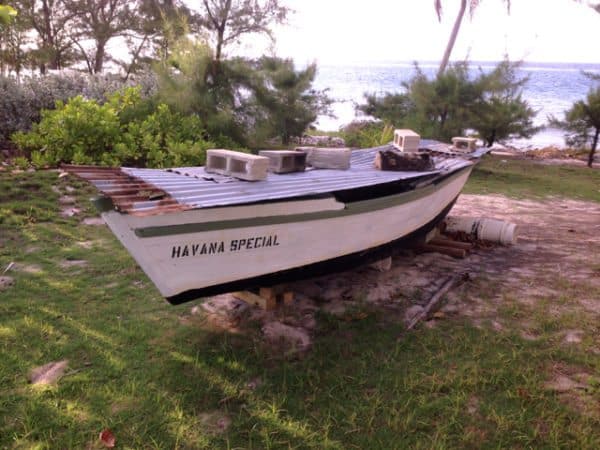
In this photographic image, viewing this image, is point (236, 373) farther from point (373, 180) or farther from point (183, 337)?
point (373, 180)

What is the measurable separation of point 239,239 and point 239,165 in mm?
919

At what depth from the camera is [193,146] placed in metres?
10.6

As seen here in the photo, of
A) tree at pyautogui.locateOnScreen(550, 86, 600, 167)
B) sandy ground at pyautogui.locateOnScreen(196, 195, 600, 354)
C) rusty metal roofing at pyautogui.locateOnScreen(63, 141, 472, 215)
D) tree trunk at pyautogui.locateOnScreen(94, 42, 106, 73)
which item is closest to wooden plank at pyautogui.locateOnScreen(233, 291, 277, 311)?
sandy ground at pyautogui.locateOnScreen(196, 195, 600, 354)

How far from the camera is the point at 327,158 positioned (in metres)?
5.58

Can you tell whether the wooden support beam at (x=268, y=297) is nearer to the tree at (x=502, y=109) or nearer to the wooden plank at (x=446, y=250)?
the wooden plank at (x=446, y=250)

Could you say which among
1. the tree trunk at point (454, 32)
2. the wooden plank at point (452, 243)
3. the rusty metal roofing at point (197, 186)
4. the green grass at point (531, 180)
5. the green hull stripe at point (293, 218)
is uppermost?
the tree trunk at point (454, 32)

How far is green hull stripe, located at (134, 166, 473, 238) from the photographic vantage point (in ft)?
11.1

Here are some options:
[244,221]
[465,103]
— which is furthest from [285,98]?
[244,221]

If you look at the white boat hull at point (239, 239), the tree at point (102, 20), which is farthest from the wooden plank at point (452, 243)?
the tree at point (102, 20)

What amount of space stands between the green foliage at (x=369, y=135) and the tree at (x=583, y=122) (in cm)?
755

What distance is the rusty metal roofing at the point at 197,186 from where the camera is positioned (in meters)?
3.38

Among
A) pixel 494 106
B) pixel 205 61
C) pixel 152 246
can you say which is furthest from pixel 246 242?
pixel 494 106

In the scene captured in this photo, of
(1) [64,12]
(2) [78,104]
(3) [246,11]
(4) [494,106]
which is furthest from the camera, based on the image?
(1) [64,12]

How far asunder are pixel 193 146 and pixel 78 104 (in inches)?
112
